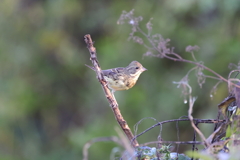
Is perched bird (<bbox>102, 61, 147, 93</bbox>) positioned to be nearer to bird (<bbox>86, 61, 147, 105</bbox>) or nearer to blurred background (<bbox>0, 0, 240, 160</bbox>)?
A: bird (<bbox>86, 61, 147, 105</bbox>)

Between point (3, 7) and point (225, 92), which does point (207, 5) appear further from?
point (3, 7)

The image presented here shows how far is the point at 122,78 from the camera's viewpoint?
4.20 meters

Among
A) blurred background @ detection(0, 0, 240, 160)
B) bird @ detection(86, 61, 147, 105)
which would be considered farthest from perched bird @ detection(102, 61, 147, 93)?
blurred background @ detection(0, 0, 240, 160)

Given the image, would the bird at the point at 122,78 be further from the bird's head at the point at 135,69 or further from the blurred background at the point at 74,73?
the blurred background at the point at 74,73

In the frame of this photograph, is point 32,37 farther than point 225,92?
Yes

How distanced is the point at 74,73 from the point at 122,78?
4463 mm

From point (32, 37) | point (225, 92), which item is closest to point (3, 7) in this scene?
point (32, 37)

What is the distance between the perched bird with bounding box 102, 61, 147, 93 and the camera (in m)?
4.17

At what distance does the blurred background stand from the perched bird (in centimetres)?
234

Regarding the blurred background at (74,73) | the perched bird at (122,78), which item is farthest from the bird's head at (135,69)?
the blurred background at (74,73)

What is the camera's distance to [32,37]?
8578mm

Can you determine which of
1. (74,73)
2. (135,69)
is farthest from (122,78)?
(74,73)

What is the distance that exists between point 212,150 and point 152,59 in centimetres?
521

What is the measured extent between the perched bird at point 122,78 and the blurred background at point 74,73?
234 centimetres
